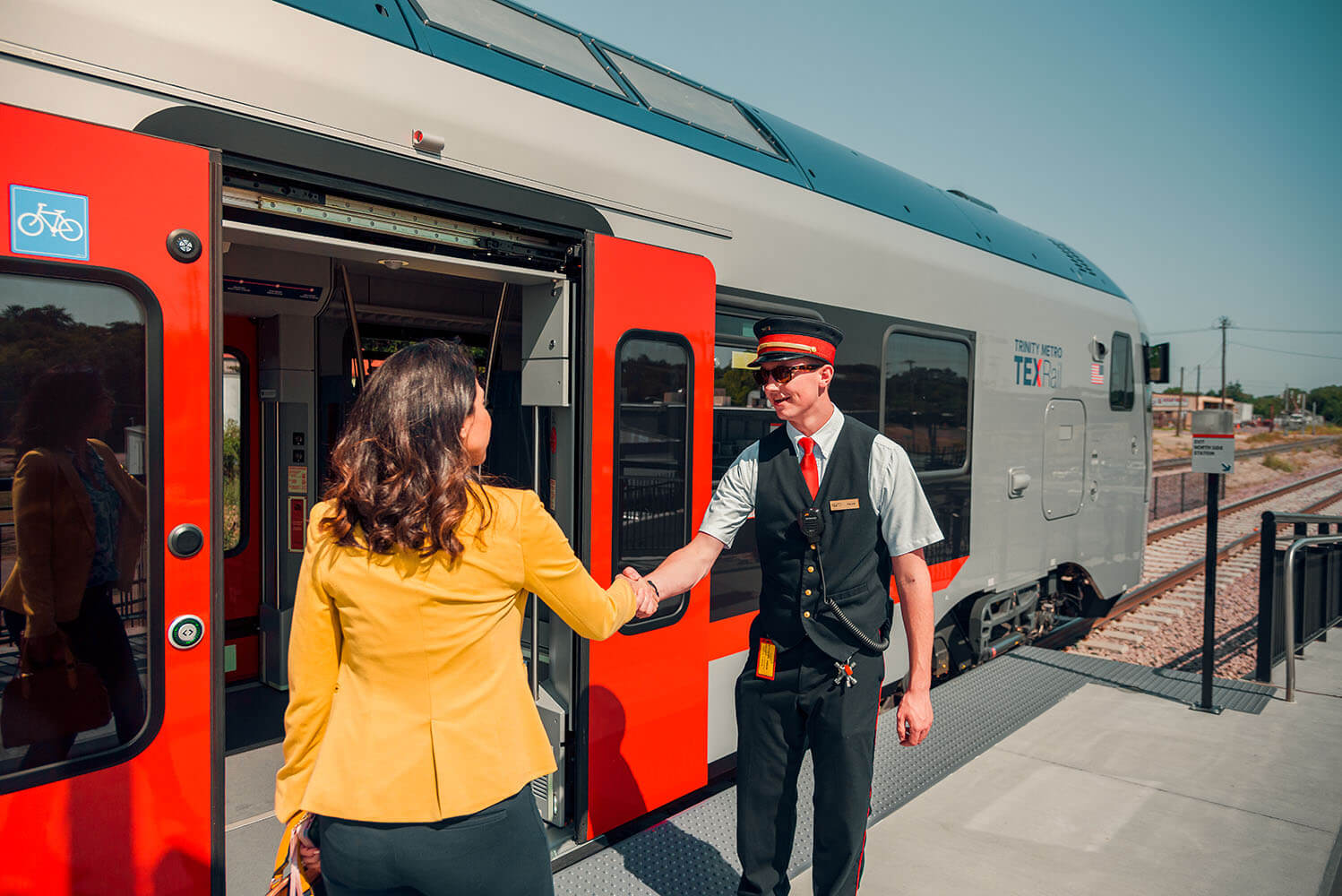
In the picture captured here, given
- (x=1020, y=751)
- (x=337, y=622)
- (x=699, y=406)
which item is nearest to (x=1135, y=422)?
(x=1020, y=751)

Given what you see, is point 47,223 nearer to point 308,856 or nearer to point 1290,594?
point 308,856

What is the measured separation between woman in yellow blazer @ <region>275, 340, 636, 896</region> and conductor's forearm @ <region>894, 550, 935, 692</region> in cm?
128

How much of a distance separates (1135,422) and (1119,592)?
1476mm

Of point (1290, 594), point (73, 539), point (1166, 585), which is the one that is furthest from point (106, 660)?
point (1166, 585)

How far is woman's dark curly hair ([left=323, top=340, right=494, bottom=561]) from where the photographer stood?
157 centimetres

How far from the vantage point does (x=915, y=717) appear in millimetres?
2469

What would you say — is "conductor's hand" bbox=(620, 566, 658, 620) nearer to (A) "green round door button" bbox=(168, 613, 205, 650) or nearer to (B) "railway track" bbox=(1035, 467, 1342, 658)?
(A) "green round door button" bbox=(168, 613, 205, 650)

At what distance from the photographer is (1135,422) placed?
24.2 feet

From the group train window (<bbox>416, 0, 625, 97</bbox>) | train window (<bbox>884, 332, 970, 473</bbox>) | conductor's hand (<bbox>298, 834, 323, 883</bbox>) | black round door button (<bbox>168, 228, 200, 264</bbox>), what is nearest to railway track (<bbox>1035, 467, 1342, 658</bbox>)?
train window (<bbox>884, 332, 970, 473</bbox>)

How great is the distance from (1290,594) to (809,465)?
16.7 feet

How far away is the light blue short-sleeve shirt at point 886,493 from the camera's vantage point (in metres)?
2.54

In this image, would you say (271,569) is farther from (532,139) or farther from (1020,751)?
(1020,751)

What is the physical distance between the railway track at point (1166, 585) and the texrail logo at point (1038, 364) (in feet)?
8.46

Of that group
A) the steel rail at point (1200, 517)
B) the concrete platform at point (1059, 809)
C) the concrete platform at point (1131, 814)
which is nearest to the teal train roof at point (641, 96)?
the concrete platform at point (1059, 809)
